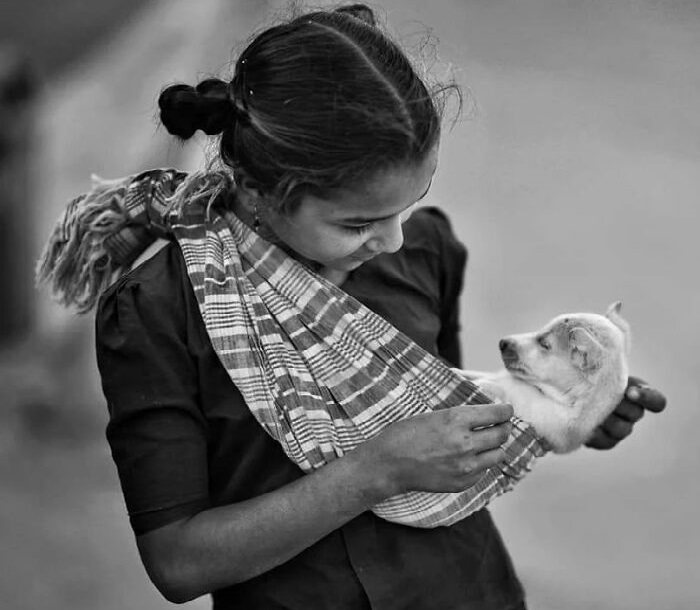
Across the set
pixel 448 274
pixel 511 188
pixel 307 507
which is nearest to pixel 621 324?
pixel 448 274

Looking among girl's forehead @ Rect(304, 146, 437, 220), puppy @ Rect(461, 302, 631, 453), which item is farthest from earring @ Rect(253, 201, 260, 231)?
puppy @ Rect(461, 302, 631, 453)

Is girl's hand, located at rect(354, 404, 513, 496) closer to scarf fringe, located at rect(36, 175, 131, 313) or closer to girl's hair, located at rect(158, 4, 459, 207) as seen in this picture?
girl's hair, located at rect(158, 4, 459, 207)

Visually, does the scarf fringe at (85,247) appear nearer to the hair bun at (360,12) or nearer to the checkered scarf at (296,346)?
the checkered scarf at (296,346)

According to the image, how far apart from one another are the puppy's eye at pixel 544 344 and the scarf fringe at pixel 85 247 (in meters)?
0.62

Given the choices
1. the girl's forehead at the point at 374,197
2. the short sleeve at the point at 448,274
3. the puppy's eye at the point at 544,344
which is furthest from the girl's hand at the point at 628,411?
the girl's forehead at the point at 374,197

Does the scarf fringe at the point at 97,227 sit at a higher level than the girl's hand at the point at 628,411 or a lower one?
higher

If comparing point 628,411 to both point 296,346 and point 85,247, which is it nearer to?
point 296,346

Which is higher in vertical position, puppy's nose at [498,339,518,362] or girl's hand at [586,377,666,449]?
puppy's nose at [498,339,518,362]

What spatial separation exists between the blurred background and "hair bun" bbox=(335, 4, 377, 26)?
7.44 feet

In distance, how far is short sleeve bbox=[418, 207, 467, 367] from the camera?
146 centimetres

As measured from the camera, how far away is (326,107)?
112cm

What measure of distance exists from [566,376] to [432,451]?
0.45 m

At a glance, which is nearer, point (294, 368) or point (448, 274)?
point (294, 368)

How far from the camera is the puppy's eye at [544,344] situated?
1562 millimetres
